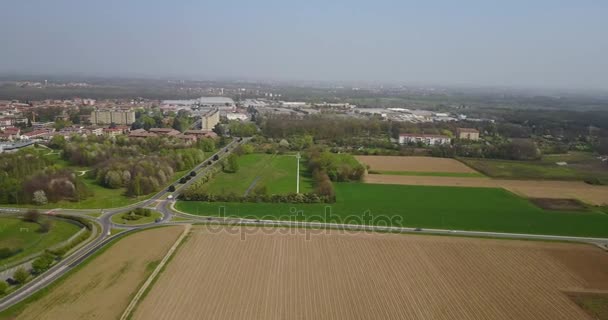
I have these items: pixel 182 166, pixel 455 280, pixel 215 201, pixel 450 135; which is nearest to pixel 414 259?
pixel 455 280

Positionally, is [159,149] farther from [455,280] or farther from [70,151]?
[455,280]

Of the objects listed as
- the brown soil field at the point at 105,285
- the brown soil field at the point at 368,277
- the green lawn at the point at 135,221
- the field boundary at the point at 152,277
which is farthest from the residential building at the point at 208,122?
the brown soil field at the point at 105,285

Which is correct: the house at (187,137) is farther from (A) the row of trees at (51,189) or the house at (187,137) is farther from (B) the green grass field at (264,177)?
(A) the row of trees at (51,189)

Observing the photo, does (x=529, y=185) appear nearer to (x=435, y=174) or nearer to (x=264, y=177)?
(x=435, y=174)

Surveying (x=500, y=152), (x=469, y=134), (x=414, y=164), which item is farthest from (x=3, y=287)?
(x=469, y=134)

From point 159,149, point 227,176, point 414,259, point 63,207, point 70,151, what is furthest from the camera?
point 159,149

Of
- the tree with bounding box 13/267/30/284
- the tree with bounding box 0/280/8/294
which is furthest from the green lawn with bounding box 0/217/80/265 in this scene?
the tree with bounding box 0/280/8/294

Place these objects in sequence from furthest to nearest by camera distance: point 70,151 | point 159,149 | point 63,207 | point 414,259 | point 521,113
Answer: point 521,113, point 159,149, point 70,151, point 63,207, point 414,259
